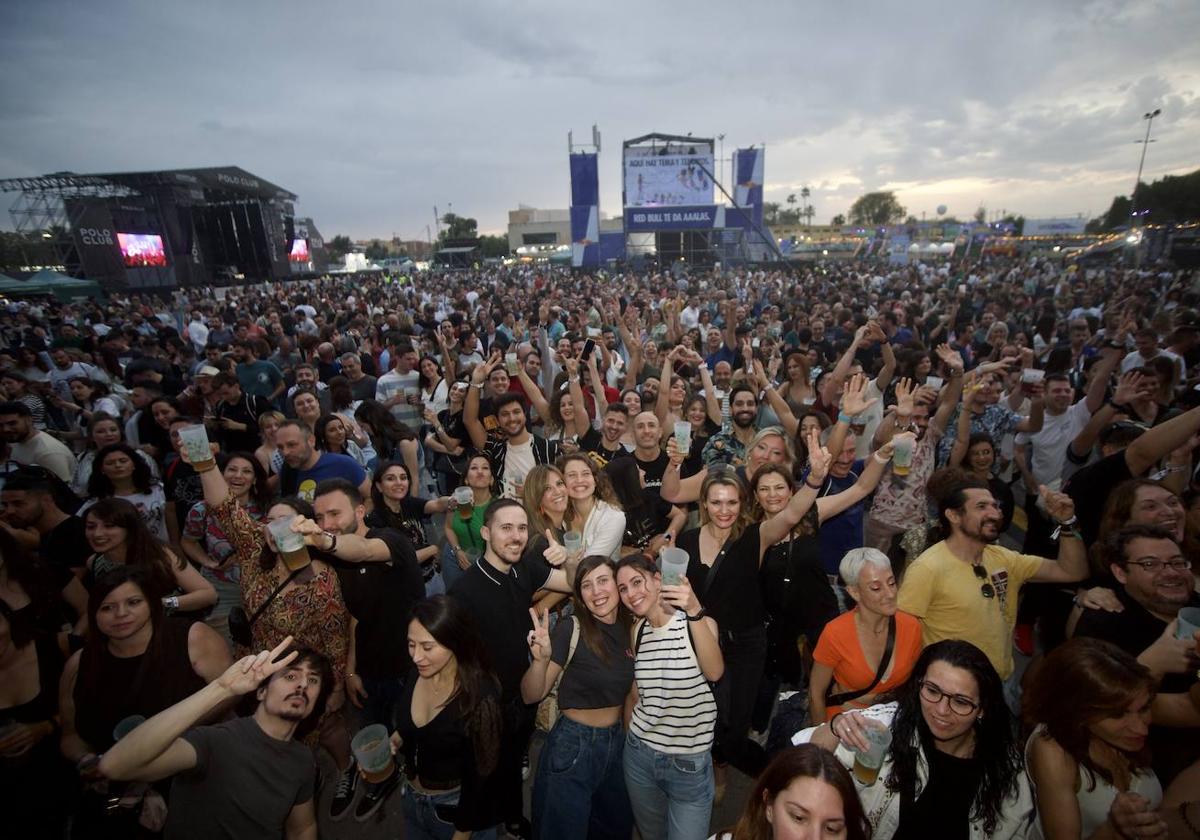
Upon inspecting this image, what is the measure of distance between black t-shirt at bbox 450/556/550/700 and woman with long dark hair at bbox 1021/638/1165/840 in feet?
6.91

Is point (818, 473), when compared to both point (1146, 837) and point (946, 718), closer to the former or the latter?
point (946, 718)

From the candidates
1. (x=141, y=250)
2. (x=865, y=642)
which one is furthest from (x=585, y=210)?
(x=865, y=642)

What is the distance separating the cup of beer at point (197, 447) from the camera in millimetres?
2580

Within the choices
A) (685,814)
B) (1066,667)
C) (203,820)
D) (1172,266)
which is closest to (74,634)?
(203,820)

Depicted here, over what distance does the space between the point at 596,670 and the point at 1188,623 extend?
2310 millimetres

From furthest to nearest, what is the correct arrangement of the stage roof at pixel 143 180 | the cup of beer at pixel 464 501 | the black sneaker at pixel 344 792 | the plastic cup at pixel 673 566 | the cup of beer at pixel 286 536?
the stage roof at pixel 143 180, the cup of beer at pixel 464 501, the black sneaker at pixel 344 792, the cup of beer at pixel 286 536, the plastic cup at pixel 673 566

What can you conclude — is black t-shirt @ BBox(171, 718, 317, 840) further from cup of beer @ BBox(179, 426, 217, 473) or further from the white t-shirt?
the white t-shirt

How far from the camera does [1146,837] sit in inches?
65.4

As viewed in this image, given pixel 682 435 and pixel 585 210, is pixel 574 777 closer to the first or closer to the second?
pixel 682 435

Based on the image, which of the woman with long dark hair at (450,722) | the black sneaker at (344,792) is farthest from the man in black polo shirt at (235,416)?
the woman with long dark hair at (450,722)

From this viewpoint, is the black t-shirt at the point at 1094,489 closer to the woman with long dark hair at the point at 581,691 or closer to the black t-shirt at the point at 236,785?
the woman with long dark hair at the point at 581,691

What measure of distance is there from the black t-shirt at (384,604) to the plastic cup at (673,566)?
5.30 ft

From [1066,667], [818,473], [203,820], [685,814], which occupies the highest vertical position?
[818,473]

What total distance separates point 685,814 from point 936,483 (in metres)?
→ 2.29
